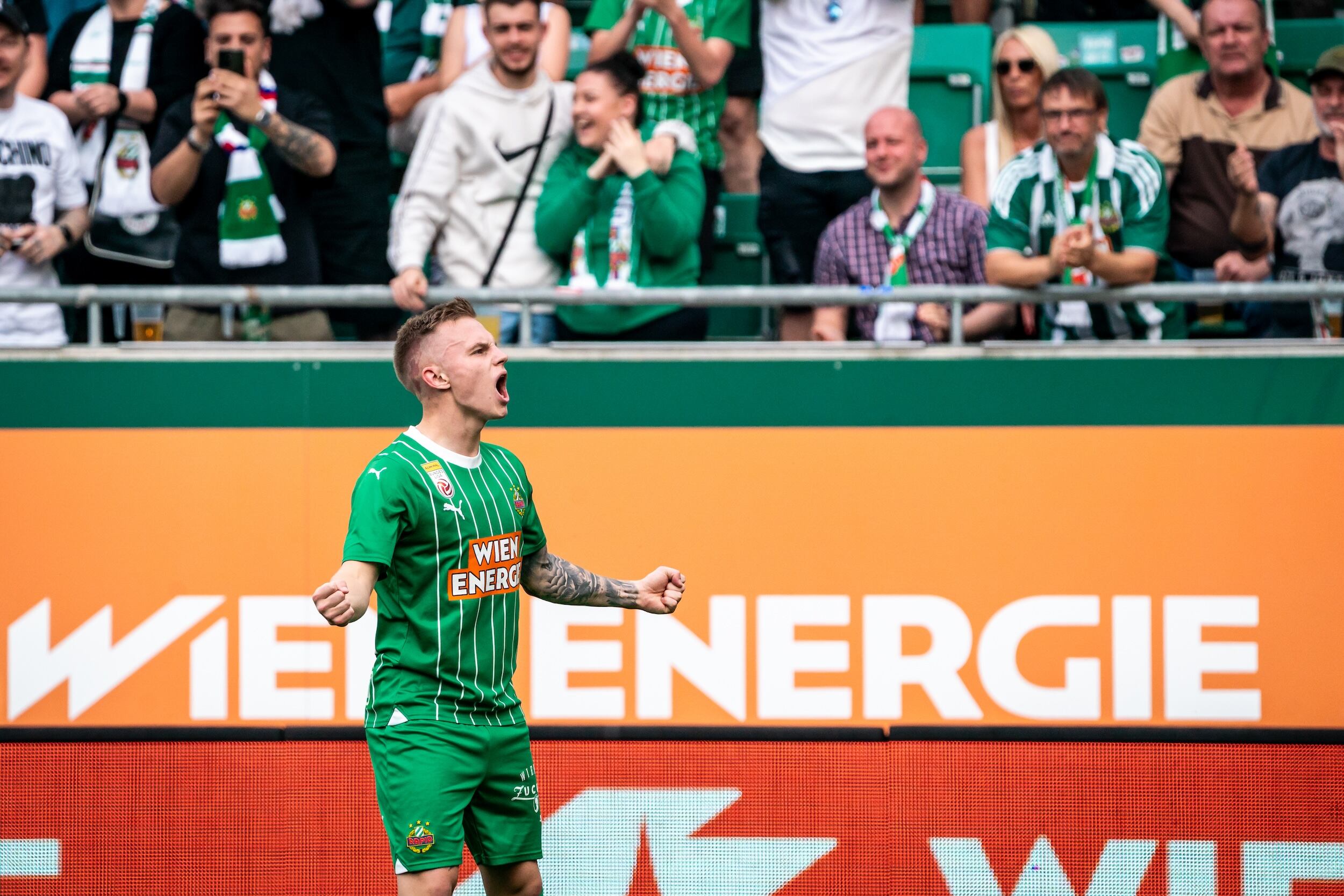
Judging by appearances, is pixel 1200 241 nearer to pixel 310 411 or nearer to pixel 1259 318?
→ pixel 1259 318

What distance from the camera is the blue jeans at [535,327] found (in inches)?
240

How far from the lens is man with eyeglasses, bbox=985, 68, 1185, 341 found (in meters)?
5.56

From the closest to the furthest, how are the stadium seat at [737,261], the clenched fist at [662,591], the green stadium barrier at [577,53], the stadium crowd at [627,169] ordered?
the clenched fist at [662,591] < the stadium crowd at [627,169] < the stadium seat at [737,261] < the green stadium barrier at [577,53]

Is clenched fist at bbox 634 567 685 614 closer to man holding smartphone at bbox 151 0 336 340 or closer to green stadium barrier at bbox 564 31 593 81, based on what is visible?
man holding smartphone at bbox 151 0 336 340

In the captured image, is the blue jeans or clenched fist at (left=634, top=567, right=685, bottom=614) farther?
the blue jeans

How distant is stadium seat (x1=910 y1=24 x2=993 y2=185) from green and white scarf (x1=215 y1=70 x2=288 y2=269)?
3.20 metres

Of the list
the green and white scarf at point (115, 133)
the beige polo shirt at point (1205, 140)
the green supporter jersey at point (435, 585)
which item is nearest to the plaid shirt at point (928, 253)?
the beige polo shirt at point (1205, 140)

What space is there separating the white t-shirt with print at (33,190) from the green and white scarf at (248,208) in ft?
2.19

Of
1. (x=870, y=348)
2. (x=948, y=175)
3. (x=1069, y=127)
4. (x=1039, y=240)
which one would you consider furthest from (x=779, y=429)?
(x=948, y=175)

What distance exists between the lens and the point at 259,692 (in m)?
5.45

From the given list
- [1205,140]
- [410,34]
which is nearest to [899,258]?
[1205,140]

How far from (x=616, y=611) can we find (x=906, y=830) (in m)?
1.29

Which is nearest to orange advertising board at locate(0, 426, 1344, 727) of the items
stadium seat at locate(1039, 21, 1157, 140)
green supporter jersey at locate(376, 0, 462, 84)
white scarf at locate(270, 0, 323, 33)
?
white scarf at locate(270, 0, 323, 33)

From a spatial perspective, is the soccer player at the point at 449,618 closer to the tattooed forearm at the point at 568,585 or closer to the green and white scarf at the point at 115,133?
the tattooed forearm at the point at 568,585
